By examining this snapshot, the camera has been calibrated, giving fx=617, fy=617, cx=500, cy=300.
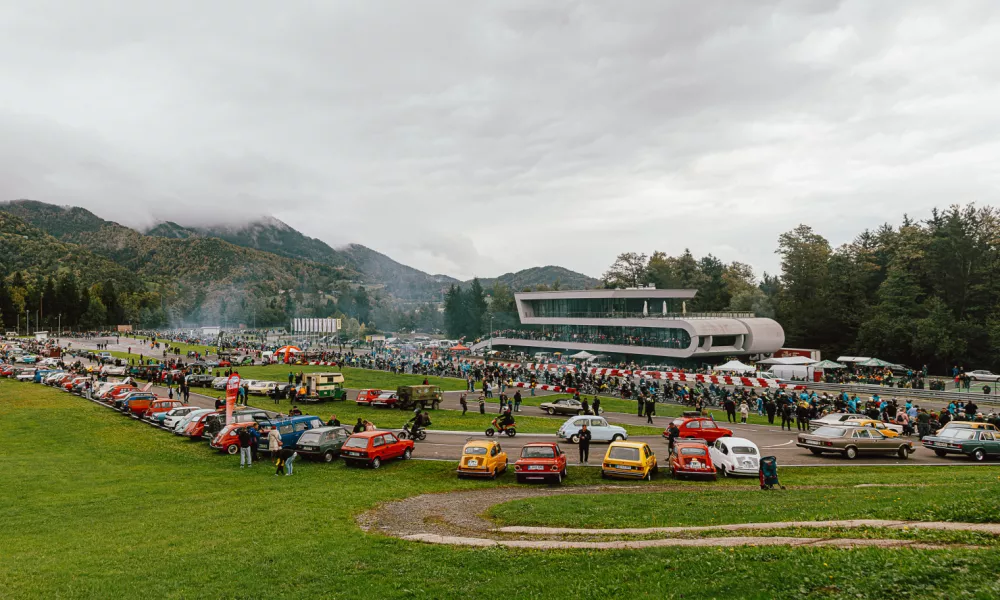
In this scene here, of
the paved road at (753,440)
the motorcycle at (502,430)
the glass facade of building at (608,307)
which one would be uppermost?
the glass facade of building at (608,307)

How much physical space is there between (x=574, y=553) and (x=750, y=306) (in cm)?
11361

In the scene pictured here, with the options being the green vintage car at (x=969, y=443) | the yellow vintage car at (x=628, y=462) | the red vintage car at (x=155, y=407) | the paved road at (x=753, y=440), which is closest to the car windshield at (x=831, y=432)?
the paved road at (x=753, y=440)

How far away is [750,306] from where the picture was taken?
379 feet

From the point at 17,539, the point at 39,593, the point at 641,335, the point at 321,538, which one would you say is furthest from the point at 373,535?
the point at 641,335

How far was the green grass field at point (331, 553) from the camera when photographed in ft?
28.8

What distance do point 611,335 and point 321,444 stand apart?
69.8 metres

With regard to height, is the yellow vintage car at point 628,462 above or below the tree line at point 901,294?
below

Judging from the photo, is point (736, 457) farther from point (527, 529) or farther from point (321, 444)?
point (321, 444)

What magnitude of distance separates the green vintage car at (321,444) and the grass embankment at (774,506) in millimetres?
10684

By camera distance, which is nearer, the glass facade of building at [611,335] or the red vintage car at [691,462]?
the red vintage car at [691,462]

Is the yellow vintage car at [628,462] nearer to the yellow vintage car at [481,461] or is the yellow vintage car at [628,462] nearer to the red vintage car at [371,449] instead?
the yellow vintage car at [481,461]

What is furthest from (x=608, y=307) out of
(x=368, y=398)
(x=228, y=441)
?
(x=228, y=441)

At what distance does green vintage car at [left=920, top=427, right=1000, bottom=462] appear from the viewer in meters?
25.2

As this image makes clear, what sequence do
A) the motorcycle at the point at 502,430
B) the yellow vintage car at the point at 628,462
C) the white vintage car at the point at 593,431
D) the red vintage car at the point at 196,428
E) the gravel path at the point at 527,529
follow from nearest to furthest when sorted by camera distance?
the gravel path at the point at 527,529, the yellow vintage car at the point at 628,462, the white vintage car at the point at 593,431, the red vintage car at the point at 196,428, the motorcycle at the point at 502,430
